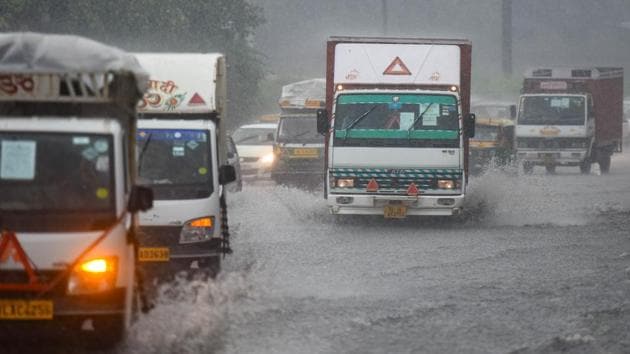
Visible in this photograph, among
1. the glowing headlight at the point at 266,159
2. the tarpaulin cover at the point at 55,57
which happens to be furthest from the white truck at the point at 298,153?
the tarpaulin cover at the point at 55,57

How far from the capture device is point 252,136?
34438 mm

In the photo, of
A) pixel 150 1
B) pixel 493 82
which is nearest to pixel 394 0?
pixel 493 82

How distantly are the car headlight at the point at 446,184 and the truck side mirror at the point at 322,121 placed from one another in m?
1.94

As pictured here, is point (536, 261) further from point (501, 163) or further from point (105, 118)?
point (501, 163)

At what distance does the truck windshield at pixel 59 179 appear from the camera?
949 centimetres

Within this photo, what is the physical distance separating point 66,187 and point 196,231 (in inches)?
162

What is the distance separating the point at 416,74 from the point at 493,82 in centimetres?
5080

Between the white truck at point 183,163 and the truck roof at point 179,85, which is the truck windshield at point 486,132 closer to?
the white truck at point 183,163

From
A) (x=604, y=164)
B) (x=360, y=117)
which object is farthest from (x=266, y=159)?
(x=360, y=117)

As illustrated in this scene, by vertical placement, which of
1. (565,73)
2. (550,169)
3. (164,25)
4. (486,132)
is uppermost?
(164,25)

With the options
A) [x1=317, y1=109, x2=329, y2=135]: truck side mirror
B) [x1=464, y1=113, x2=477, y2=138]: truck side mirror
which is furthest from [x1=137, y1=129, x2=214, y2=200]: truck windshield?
[x1=464, y1=113, x2=477, y2=138]: truck side mirror

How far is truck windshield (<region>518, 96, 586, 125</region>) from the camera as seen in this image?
127 feet

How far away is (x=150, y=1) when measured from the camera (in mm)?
33594

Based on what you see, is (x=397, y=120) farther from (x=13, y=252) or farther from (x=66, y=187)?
(x=13, y=252)
